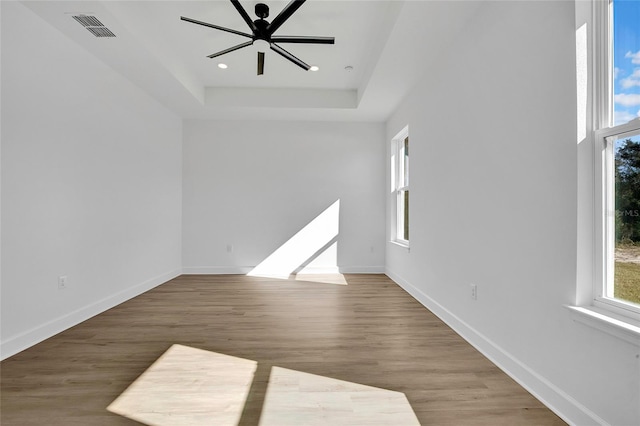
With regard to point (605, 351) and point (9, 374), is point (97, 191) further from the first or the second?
point (605, 351)

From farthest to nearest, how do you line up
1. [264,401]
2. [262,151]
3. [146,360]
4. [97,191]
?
[262,151]
[97,191]
[146,360]
[264,401]

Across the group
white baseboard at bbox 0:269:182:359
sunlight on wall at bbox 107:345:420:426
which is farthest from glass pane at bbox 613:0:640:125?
white baseboard at bbox 0:269:182:359

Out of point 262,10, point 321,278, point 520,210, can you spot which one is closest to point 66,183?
→ point 262,10

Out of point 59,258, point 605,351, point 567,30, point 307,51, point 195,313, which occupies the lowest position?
point 195,313

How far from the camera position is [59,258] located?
8.78 ft

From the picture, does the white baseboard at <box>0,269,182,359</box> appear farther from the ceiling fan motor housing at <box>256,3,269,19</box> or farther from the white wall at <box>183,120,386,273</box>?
the ceiling fan motor housing at <box>256,3,269,19</box>

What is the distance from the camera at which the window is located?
4747mm

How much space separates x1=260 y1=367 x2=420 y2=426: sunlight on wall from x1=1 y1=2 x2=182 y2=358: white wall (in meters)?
2.05

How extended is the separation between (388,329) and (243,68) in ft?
11.4

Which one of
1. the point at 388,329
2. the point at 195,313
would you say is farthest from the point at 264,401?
the point at 195,313

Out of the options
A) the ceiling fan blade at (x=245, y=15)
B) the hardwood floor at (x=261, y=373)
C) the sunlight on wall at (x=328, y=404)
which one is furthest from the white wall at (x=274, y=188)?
the sunlight on wall at (x=328, y=404)

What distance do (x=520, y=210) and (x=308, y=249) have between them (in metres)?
3.73

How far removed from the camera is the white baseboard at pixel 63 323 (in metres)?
2.21

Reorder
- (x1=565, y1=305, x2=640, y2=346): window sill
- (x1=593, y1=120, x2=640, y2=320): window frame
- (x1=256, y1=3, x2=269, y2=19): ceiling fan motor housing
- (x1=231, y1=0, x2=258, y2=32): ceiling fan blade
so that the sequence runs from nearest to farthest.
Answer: (x1=565, y1=305, x2=640, y2=346): window sill → (x1=593, y1=120, x2=640, y2=320): window frame → (x1=231, y1=0, x2=258, y2=32): ceiling fan blade → (x1=256, y1=3, x2=269, y2=19): ceiling fan motor housing
